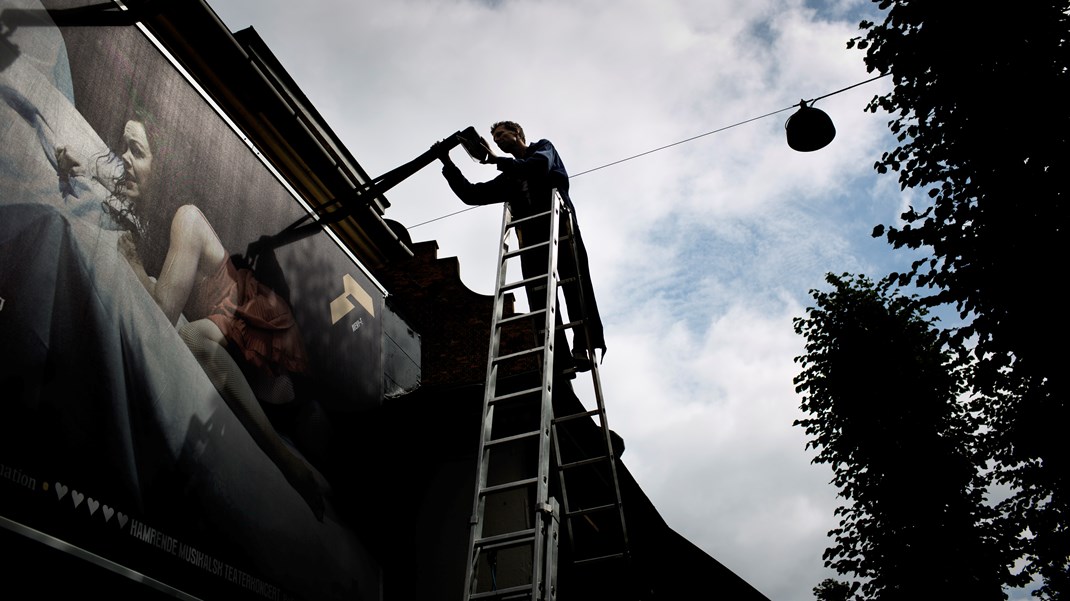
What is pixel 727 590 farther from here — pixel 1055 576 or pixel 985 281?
pixel 1055 576

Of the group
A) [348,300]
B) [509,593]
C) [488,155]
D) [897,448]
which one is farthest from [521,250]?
[897,448]

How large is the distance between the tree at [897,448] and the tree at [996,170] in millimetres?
5568

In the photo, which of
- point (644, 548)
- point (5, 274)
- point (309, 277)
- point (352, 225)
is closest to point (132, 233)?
point (5, 274)

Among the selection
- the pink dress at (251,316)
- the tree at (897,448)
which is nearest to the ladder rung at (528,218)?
the pink dress at (251,316)

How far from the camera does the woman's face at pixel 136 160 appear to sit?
222 inches

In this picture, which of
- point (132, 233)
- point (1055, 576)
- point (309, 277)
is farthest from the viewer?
point (1055, 576)

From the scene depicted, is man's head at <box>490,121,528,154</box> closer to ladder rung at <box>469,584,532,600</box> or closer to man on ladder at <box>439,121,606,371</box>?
man on ladder at <box>439,121,606,371</box>

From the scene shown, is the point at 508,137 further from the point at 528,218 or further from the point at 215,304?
the point at 215,304

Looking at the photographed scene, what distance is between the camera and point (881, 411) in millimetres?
16281

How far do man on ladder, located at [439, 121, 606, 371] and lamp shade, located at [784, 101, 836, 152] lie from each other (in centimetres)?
288

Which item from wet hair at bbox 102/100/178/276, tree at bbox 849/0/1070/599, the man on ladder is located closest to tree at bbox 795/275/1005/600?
tree at bbox 849/0/1070/599

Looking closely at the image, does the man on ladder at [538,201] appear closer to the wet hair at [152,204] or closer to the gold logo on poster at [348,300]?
Answer: the gold logo on poster at [348,300]

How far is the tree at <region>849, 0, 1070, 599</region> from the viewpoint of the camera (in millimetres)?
8383

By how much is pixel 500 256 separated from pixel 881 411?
11.6m
